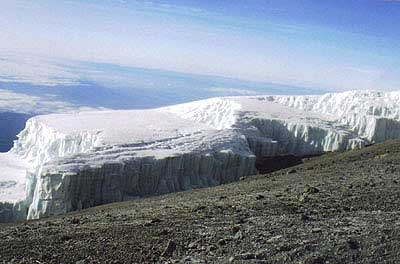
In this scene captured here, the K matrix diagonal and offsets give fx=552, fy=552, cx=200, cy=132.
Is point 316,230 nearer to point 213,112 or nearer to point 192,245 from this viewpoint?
point 192,245

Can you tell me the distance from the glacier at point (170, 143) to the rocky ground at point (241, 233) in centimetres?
1318

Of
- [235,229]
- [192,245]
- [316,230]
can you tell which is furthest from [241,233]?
[316,230]

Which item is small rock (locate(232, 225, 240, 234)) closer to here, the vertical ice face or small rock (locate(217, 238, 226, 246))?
small rock (locate(217, 238, 226, 246))

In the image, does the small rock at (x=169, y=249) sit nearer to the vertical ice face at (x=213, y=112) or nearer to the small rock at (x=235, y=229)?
the small rock at (x=235, y=229)

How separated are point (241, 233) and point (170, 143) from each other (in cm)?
2371

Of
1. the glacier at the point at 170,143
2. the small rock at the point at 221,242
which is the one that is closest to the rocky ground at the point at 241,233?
the small rock at the point at 221,242

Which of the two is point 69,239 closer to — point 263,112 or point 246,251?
point 246,251

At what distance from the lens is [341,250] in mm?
11711

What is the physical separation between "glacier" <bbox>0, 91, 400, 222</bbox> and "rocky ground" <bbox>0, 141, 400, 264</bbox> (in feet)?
43.2

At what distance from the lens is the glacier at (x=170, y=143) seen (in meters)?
30.1

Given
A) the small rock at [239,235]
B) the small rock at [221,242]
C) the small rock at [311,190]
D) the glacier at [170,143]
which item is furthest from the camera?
the glacier at [170,143]

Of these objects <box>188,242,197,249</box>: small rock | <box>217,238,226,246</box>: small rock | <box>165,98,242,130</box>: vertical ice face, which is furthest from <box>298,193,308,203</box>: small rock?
<box>165,98,242,130</box>: vertical ice face

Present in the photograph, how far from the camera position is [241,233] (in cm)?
1293

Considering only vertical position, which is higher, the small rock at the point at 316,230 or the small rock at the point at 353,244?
the small rock at the point at 353,244
